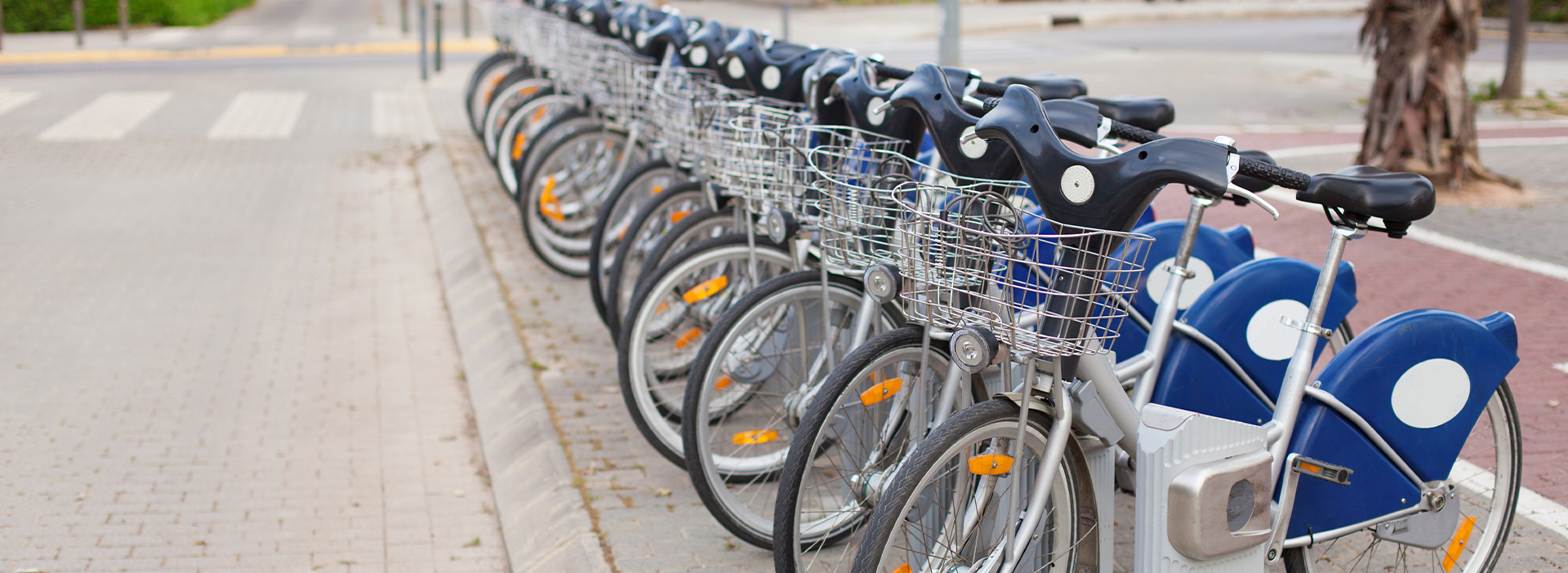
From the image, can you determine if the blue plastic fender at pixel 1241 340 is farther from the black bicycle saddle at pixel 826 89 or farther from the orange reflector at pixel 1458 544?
the black bicycle saddle at pixel 826 89

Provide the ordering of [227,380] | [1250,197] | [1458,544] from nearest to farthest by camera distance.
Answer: [1250,197]
[1458,544]
[227,380]

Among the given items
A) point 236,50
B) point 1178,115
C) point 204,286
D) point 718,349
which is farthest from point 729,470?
point 236,50

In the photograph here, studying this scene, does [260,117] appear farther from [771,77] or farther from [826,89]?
[826,89]

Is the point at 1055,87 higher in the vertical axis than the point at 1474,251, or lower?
higher

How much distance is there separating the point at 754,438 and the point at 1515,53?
12652 mm

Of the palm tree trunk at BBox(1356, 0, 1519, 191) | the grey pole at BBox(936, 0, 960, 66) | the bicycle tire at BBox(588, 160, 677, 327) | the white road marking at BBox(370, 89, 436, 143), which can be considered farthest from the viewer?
the grey pole at BBox(936, 0, 960, 66)

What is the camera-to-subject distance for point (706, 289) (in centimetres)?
387

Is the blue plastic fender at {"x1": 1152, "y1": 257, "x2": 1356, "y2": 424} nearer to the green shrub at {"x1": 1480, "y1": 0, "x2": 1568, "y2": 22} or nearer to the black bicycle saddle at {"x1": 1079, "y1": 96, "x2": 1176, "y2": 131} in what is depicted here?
the black bicycle saddle at {"x1": 1079, "y1": 96, "x2": 1176, "y2": 131}

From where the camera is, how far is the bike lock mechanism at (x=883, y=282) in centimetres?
286

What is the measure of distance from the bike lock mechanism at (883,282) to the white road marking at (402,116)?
8776 mm

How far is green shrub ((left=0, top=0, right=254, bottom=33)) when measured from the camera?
21.5 m

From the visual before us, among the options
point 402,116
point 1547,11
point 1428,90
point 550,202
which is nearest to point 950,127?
point 550,202

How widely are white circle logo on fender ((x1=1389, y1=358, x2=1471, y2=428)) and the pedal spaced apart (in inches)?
9.3

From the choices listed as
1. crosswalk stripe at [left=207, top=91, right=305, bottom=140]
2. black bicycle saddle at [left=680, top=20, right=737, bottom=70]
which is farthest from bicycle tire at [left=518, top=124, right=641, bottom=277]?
crosswalk stripe at [left=207, top=91, right=305, bottom=140]
